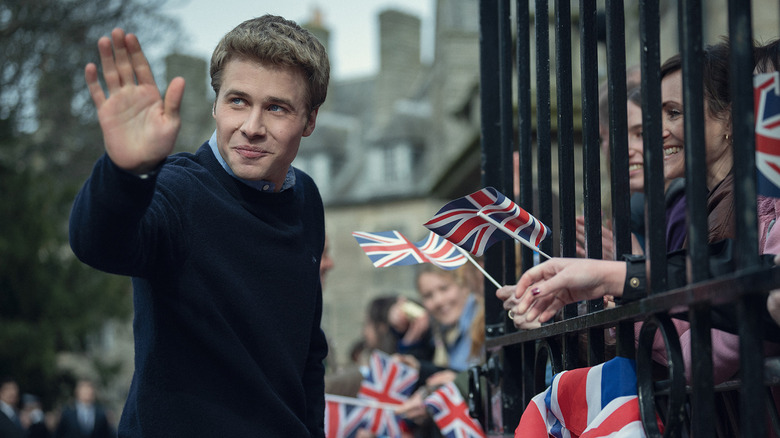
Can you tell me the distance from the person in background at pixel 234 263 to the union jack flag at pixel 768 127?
4.11ft

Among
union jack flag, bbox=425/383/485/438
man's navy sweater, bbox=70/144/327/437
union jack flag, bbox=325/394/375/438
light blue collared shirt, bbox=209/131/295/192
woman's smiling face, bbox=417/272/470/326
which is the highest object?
light blue collared shirt, bbox=209/131/295/192

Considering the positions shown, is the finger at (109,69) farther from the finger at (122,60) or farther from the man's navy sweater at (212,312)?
the man's navy sweater at (212,312)

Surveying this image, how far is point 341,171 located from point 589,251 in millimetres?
41993

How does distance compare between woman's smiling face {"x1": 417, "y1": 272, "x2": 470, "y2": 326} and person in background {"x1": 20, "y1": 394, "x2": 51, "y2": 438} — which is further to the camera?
person in background {"x1": 20, "y1": 394, "x2": 51, "y2": 438}

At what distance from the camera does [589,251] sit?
8.19 feet

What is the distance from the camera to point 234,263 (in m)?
2.52

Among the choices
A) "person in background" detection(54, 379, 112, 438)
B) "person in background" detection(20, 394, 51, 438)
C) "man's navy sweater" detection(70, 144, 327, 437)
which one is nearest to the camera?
"man's navy sweater" detection(70, 144, 327, 437)

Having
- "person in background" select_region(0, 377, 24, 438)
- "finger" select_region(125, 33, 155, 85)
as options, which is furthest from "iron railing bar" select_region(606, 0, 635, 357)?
"person in background" select_region(0, 377, 24, 438)

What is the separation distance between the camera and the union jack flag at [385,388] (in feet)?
19.7

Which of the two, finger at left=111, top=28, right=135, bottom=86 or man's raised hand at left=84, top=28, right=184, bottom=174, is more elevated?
finger at left=111, top=28, right=135, bottom=86

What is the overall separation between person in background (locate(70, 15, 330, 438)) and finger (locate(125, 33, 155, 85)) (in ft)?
0.80

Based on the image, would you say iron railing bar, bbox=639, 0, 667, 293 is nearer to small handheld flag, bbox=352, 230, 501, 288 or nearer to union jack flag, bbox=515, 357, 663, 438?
union jack flag, bbox=515, 357, 663, 438

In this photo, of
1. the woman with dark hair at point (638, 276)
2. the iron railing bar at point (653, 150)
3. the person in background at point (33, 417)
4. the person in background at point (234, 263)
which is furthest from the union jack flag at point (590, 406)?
the person in background at point (33, 417)

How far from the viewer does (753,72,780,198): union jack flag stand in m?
1.72
